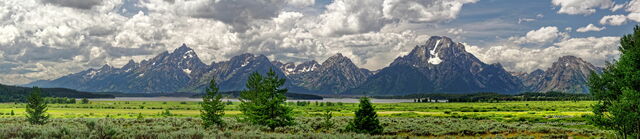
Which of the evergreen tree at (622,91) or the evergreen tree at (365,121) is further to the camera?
the evergreen tree at (365,121)

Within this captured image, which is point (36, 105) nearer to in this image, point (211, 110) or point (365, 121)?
point (211, 110)

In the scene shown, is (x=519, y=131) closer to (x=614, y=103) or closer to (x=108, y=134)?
(x=614, y=103)

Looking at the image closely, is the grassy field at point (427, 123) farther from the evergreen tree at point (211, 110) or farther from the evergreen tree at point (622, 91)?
the evergreen tree at point (211, 110)

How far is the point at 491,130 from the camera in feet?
162

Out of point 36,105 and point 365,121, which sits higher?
point 36,105

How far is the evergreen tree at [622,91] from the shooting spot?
25.4 metres

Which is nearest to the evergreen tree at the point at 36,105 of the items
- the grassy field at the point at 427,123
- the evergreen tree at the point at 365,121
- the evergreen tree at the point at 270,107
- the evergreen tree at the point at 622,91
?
the grassy field at the point at 427,123

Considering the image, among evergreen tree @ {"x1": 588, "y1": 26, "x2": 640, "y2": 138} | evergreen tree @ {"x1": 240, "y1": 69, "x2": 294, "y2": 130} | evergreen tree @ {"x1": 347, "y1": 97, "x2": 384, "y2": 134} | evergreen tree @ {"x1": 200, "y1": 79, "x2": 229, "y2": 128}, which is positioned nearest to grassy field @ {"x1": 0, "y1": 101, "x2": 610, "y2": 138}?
evergreen tree @ {"x1": 588, "y1": 26, "x2": 640, "y2": 138}

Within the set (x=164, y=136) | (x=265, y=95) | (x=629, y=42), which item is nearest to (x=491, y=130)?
(x=629, y=42)

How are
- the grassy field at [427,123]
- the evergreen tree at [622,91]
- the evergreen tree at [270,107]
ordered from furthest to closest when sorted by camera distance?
the evergreen tree at [270,107], the grassy field at [427,123], the evergreen tree at [622,91]

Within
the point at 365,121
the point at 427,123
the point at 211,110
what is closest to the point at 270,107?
the point at 211,110

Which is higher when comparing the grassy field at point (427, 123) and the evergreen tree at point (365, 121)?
the evergreen tree at point (365, 121)

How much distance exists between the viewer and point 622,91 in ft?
86.0

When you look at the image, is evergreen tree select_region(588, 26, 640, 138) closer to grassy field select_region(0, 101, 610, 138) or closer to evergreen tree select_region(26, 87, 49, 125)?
grassy field select_region(0, 101, 610, 138)
